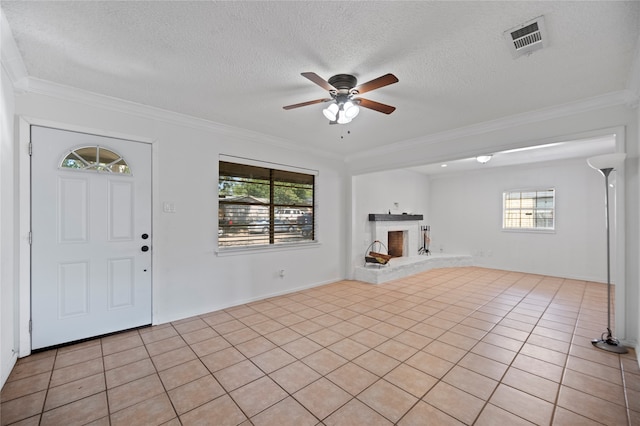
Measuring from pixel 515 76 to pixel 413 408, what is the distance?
9.11ft

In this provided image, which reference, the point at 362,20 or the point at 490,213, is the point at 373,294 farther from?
the point at 490,213

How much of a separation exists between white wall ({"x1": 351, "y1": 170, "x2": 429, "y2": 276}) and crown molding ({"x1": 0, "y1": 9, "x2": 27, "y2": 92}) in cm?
448

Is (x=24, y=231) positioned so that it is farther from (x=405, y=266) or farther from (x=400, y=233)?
(x=400, y=233)

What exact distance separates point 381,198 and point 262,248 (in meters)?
3.30

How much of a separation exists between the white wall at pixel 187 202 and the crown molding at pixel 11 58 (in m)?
0.19

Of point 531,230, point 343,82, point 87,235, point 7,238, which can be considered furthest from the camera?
point 531,230

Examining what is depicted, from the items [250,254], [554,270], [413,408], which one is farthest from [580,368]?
[554,270]

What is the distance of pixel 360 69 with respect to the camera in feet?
7.44

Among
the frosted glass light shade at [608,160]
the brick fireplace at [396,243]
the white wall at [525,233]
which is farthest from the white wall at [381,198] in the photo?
the frosted glass light shade at [608,160]

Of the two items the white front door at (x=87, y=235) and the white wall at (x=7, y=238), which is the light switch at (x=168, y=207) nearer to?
the white front door at (x=87, y=235)

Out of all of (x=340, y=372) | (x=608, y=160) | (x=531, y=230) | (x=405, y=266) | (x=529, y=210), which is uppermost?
(x=608, y=160)

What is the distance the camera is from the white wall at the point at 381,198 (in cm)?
570

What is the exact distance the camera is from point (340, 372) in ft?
7.41

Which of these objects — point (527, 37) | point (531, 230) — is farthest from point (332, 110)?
point (531, 230)
